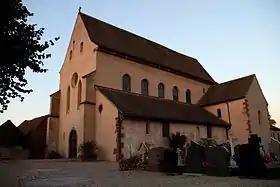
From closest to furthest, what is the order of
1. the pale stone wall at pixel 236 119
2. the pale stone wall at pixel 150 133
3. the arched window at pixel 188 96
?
the pale stone wall at pixel 150 133
the pale stone wall at pixel 236 119
the arched window at pixel 188 96

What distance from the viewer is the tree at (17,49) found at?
841 cm

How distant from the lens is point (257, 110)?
33.5 meters

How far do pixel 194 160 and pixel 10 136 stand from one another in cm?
2504

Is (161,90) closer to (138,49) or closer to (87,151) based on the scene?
(138,49)

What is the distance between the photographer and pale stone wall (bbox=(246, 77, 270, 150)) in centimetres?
3262

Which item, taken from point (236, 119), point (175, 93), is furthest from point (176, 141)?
point (236, 119)

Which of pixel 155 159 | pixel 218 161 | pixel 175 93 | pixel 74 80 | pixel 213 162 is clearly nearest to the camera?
pixel 218 161

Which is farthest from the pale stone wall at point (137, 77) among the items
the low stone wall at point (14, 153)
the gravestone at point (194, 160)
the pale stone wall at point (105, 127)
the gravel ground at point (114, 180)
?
the gravel ground at point (114, 180)

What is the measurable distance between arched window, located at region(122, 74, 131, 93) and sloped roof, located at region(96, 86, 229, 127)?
0.91m

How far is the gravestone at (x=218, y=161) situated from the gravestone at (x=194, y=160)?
0.50m

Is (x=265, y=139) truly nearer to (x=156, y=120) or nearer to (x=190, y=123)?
(x=190, y=123)

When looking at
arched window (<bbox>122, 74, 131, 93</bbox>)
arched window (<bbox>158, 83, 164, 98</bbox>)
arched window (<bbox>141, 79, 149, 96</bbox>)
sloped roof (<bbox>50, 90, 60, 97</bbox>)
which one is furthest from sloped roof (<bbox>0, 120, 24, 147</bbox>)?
Answer: arched window (<bbox>158, 83, 164, 98</bbox>)

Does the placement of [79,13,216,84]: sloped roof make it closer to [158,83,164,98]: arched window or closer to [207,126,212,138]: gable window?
[158,83,164,98]: arched window

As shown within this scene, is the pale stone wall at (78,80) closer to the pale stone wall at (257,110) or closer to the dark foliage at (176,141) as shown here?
the dark foliage at (176,141)
